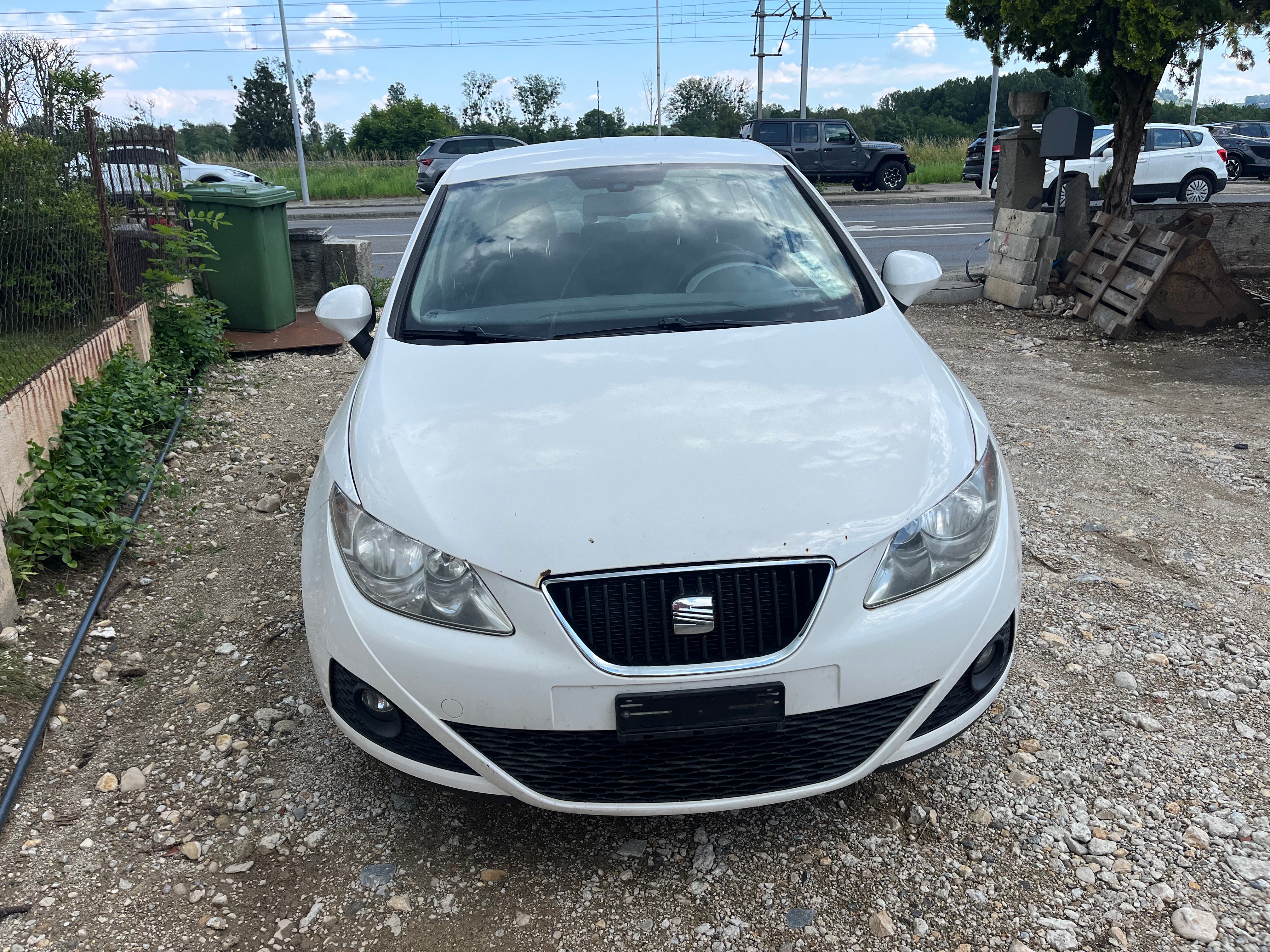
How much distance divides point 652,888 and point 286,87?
62.5 metres

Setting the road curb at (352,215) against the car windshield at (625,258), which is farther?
the road curb at (352,215)

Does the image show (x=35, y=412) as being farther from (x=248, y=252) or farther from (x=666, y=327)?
(x=248, y=252)

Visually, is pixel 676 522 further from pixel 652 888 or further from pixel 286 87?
pixel 286 87

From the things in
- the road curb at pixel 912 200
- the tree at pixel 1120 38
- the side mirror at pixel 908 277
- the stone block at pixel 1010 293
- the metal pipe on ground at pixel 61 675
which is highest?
the tree at pixel 1120 38

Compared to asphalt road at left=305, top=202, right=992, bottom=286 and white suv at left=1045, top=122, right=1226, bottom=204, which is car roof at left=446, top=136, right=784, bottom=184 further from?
white suv at left=1045, top=122, right=1226, bottom=204

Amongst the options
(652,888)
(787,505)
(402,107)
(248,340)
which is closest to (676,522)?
(787,505)

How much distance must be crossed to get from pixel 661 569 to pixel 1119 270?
7535 millimetres

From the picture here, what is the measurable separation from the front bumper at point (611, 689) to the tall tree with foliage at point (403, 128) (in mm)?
50056

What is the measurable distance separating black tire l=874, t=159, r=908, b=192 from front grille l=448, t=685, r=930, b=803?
25.0 m

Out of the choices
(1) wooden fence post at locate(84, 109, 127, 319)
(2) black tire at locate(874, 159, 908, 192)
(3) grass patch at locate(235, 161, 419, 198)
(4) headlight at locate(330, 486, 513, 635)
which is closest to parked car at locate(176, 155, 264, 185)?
(3) grass patch at locate(235, 161, 419, 198)

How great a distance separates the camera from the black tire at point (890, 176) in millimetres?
25156

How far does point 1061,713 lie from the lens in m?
2.94

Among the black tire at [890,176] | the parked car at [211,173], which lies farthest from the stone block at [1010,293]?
the black tire at [890,176]

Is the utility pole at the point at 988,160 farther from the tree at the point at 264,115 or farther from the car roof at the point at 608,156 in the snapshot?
the tree at the point at 264,115
